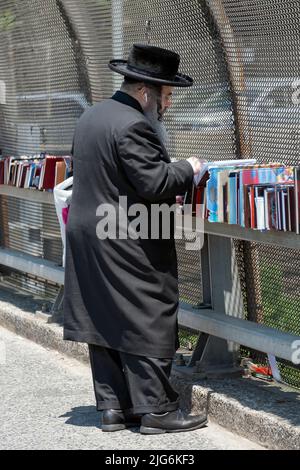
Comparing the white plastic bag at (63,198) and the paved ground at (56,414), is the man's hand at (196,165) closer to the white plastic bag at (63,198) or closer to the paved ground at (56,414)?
the white plastic bag at (63,198)

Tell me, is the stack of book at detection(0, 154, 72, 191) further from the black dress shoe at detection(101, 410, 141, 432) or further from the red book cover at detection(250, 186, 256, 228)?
the red book cover at detection(250, 186, 256, 228)

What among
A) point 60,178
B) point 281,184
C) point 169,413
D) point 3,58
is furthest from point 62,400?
point 3,58

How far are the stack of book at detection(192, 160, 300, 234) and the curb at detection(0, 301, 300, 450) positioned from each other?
0.88 m

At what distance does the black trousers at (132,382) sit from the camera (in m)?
5.24

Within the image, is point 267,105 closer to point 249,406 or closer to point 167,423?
point 249,406

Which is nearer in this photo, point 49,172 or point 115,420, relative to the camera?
point 115,420

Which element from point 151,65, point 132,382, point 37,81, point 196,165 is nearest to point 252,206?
point 196,165

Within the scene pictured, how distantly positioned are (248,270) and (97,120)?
4.64 feet

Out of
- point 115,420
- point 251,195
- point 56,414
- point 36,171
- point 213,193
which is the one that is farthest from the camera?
point 36,171

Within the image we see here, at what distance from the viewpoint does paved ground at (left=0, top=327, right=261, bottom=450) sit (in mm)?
5223

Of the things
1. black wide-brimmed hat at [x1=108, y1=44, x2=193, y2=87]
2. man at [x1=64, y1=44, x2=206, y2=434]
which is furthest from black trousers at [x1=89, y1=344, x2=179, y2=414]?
black wide-brimmed hat at [x1=108, y1=44, x2=193, y2=87]

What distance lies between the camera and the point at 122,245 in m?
5.19

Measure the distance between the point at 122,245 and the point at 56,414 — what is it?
45.1 inches

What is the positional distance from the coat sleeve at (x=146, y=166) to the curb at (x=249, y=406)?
1075 millimetres
